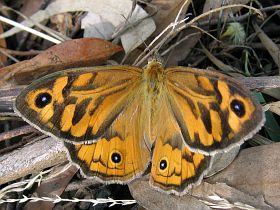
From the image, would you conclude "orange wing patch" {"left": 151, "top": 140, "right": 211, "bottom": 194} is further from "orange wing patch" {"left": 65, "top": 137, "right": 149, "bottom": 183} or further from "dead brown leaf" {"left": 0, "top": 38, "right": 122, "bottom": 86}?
"dead brown leaf" {"left": 0, "top": 38, "right": 122, "bottom": 86}

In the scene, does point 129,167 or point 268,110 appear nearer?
point 129,167

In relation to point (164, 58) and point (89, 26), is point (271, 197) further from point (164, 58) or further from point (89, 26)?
point (89, 26)

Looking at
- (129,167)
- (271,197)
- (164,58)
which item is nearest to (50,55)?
(164,58)

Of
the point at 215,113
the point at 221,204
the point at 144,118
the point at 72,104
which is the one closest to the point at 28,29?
the point at 72,104

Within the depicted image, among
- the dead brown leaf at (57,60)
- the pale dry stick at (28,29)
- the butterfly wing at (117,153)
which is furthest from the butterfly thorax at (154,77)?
the pale dry stick at (28,29)

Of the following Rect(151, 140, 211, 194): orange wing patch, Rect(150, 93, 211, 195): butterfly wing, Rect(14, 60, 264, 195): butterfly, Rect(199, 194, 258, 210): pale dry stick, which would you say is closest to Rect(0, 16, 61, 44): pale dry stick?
Rect(14, 60, 264, 195): butterfly

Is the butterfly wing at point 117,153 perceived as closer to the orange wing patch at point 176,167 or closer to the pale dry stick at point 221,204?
the orange wing patch at point 176,167

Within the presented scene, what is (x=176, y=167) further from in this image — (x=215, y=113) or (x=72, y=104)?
(x=72, y=104)
